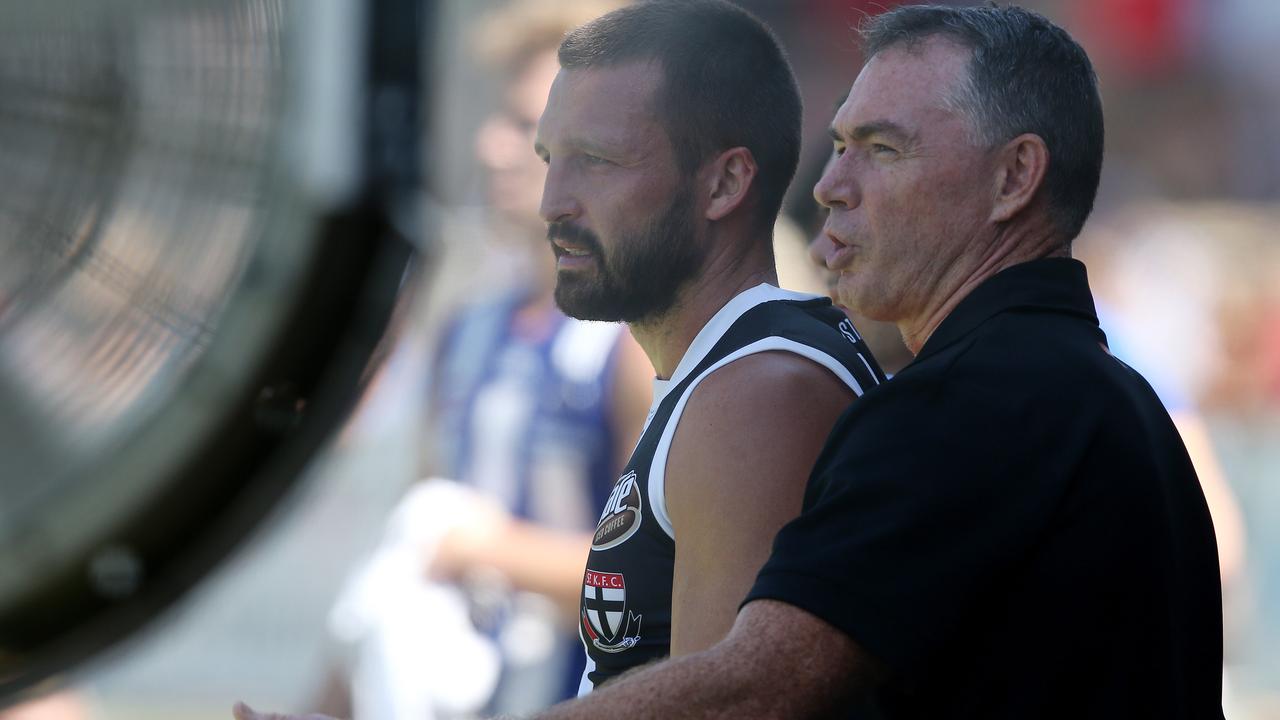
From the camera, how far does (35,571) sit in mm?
890

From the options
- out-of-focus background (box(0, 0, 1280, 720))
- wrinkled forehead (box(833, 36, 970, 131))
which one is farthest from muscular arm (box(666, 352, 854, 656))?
out-of-focus background (box(0, 0, 1280, 720))

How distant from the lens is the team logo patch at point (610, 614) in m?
1.44

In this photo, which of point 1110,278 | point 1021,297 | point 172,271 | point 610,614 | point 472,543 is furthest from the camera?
point 1110,278

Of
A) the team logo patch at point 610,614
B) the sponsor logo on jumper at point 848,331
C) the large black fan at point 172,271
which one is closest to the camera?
the large black fan at point 172,271

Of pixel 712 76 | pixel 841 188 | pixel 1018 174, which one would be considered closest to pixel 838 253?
pixel 841 188

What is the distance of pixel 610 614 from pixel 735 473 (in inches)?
7.2

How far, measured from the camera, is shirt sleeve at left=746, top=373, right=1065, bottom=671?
1163 mm

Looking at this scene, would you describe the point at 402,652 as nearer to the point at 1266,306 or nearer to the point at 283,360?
the point at 283,360

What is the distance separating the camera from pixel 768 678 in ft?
3.81

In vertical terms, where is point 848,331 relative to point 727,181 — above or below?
below

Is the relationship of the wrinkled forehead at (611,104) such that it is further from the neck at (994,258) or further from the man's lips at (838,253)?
the neck at (994,258)

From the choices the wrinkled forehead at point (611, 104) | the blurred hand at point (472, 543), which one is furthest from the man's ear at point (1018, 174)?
the blurred hand at point (472, 543)

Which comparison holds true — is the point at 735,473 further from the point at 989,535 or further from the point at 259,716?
the point at 259,716

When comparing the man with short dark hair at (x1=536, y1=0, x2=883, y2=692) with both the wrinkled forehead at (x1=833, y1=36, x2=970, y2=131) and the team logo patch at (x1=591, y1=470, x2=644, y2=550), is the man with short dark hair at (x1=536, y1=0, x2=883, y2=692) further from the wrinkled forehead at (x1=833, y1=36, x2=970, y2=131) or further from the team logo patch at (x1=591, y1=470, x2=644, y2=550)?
the wrinkled forehead at (x1=833, y1=36, x2=970, y2=131)
